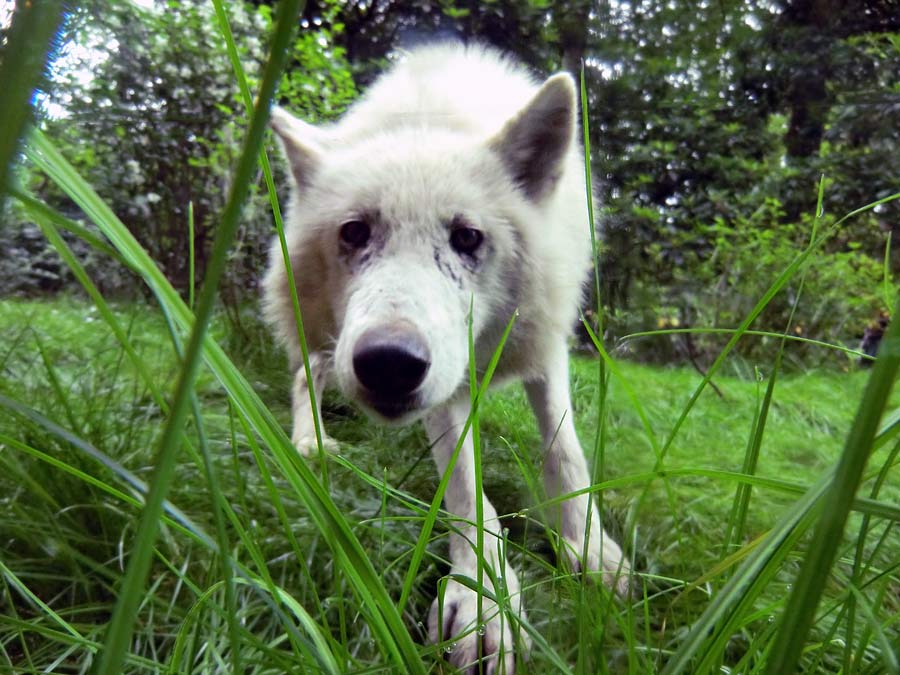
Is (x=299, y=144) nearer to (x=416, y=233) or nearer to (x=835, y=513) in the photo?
(x=416, y=233)

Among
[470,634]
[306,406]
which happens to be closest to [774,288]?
[470,634]

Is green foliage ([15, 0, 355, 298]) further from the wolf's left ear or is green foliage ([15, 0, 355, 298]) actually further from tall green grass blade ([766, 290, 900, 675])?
tall green grass blade ([766, 290, 900, 675])

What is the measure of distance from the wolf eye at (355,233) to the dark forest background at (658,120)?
0.31 metres

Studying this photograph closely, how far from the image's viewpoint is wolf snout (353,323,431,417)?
0.69 m

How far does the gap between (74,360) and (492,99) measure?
1069mm

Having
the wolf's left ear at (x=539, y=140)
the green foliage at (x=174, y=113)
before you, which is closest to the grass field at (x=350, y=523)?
the green foliage at (x=174, y=113)

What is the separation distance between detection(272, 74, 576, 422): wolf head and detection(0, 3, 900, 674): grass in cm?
13

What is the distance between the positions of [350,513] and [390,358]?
0.27m

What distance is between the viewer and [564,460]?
3.30 ft

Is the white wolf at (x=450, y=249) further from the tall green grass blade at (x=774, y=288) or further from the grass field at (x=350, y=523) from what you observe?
the tall green grass blade at (x=774, y=288)

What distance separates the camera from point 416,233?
2.99 ft

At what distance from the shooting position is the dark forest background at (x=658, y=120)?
0.85m

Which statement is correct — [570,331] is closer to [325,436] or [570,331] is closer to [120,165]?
[325,436]

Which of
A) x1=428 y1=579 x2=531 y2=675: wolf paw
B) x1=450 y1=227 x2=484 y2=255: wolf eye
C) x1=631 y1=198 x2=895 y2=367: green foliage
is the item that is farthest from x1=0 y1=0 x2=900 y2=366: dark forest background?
x1=428 y1=579 x2=531 y2=675: wolf paw
